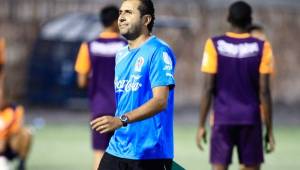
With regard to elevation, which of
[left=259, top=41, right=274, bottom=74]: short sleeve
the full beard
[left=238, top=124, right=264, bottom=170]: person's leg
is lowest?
[left=238, top=124, right=264, bottom=170]: person's leg

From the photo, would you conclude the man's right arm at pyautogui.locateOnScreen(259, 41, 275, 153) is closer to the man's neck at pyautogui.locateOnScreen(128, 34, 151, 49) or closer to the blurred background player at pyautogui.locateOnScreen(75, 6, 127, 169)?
the blurred background player at pyautogui.locateOnScreen(75, 6, 127, 169)

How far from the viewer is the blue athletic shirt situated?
691 cm

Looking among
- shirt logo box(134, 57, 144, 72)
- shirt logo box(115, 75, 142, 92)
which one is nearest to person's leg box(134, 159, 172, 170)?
shirt logo box(115, 75, 142, 92)

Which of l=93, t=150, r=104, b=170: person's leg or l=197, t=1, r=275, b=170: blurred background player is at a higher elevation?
l=197, t=1, r=275, b=170: blurred background player

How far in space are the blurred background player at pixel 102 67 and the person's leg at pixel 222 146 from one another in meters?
1.40

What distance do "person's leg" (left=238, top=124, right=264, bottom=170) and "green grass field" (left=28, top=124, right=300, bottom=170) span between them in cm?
386

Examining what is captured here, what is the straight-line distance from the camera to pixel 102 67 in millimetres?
10945

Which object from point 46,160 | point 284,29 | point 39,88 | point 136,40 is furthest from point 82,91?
point 136,40

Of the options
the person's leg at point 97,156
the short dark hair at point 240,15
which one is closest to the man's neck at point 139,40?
the short dark hair at point 240,15

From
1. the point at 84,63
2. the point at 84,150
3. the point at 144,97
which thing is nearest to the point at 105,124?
the point at 144,97

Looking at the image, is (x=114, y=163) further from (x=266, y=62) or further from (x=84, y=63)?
(x=84, y=63)

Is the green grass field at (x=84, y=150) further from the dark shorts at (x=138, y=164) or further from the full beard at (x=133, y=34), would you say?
the full beard at (x=133, y=34)

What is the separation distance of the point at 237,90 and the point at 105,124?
3789 millimetres

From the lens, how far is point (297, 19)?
2423 cm
